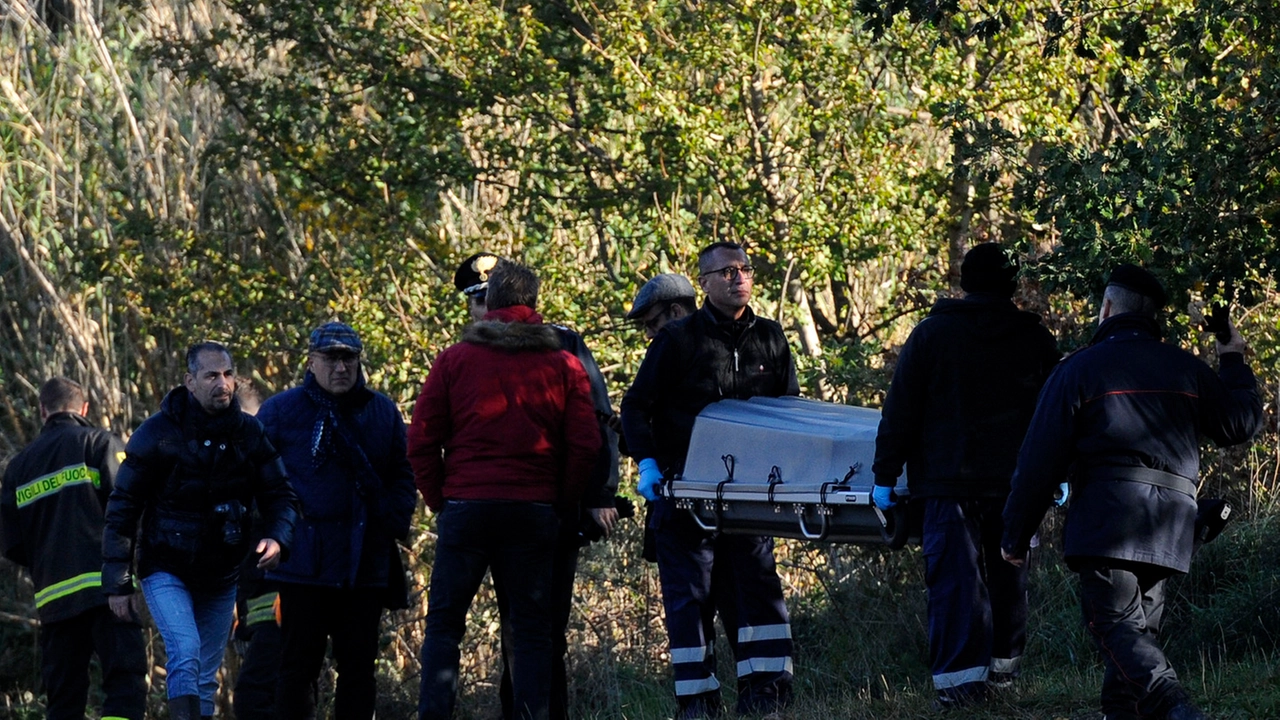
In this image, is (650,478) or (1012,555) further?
(650,478)

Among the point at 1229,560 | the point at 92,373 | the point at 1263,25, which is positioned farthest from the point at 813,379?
the point at 92,373

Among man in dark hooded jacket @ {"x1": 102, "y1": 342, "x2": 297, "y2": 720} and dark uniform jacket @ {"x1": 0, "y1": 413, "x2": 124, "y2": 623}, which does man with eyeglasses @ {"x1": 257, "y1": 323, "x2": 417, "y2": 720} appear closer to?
man in dark hooded jacket @ {"x1": 102, "y1": 342, "x2": 297, "y2": 720}

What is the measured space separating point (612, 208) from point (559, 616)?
6.26m

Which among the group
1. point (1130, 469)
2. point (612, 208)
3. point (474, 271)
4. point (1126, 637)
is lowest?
point (1126, 637)

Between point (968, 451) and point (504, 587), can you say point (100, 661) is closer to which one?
point (504, 587)

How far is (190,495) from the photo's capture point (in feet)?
24.5

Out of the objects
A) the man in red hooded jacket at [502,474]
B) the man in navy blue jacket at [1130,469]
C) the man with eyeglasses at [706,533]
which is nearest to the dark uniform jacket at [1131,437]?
the man in navy blue jacket at [1130,469]

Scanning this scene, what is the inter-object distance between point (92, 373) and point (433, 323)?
5014 mm

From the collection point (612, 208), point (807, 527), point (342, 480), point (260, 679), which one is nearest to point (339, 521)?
point (342, 480)

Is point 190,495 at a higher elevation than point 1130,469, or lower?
higher

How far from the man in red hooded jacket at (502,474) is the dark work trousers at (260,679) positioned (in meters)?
1.01

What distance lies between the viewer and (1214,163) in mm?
6512

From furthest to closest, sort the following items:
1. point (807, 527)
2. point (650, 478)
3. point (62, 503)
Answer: point (62, 503)
point (650, 478)
point (807, 527)

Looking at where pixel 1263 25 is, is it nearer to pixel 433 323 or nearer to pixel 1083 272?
pixel 1083 272
